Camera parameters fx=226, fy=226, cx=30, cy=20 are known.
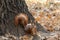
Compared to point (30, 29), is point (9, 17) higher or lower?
higher

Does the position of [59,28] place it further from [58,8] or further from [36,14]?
[58,8]

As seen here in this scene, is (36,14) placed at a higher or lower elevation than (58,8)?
lower

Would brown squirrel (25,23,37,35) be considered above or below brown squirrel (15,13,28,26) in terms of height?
below

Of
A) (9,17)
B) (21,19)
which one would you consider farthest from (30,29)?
(9,17)

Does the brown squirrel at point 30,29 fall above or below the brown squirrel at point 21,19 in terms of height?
below

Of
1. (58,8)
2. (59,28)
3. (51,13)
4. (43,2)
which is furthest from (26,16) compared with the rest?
(43,2)

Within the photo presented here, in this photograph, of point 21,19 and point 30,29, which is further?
point 21,19

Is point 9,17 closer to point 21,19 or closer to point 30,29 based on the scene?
point 21,19

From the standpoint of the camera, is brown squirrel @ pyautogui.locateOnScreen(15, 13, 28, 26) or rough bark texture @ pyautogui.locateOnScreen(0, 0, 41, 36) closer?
rough bark texture @ pyautogui.locateOnScreen(0, 0, 41, 36)

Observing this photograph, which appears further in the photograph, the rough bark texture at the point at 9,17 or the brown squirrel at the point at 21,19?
the brown squirrel at the point at 21,19

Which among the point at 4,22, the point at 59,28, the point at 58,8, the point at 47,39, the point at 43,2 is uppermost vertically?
the point at 43,2

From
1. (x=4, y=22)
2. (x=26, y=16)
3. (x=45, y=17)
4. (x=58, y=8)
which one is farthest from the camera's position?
(x=58, y=8)
